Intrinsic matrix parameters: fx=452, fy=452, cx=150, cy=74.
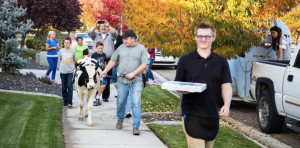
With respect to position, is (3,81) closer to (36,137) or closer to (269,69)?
(36,137)

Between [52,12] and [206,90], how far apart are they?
22055 millimetres

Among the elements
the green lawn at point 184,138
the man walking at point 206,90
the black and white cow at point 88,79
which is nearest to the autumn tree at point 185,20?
the black and white cow at point 88,79

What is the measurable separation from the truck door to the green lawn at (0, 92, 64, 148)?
403cm

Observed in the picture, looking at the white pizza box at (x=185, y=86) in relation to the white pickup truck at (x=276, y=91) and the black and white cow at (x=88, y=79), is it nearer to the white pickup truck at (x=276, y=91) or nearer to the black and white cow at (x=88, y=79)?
the white pickup truck at (x=276, y=91)

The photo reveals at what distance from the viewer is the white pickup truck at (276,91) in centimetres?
800

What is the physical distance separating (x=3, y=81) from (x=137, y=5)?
533 centimetres

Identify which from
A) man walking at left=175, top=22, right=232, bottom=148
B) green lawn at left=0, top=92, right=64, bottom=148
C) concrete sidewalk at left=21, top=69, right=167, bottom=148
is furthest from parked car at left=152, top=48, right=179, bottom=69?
man walking at left=175, top=22, right=232, bottom=148

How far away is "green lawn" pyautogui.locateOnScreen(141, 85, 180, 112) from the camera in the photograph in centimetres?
1136

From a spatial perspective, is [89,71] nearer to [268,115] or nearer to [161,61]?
[268,115]

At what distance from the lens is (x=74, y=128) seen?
853 cm

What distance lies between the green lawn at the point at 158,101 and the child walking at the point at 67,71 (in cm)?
184

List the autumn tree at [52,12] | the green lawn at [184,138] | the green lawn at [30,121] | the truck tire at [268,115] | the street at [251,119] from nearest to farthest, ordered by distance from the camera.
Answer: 1. the green lawn at [30,121]
2. the green lawn at [184,138]
3. the street at [251,119]
4. the truck tire at [268,115]
5. the autumn tree at [52,12]

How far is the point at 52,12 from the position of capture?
83.5ft

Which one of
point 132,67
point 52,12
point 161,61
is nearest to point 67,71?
point 132,67
